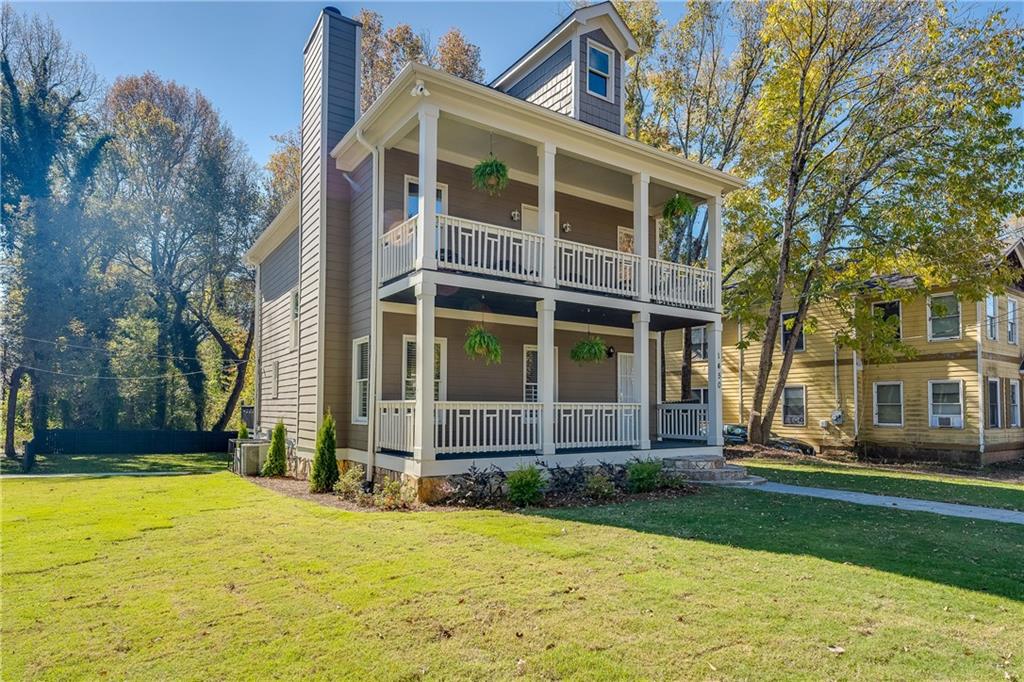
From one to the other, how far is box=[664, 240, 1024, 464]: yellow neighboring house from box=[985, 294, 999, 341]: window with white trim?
33 millimetres

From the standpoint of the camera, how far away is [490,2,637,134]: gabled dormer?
13.4m

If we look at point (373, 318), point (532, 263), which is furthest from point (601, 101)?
point (373, 318)

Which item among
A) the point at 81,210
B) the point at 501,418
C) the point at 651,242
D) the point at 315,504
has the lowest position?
the point at 315,504

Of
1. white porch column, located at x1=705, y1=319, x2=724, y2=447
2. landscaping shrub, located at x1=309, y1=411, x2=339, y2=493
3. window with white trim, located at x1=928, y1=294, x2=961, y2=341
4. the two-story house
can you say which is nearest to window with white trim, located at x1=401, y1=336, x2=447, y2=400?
the two-story house

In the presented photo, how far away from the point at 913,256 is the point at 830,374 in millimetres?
5247

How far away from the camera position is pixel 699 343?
82.1 feet

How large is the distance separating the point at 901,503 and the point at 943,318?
42.6 ft

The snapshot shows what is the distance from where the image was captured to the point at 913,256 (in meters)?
18.4

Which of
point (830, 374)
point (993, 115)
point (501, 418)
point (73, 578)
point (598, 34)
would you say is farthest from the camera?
point (830, 374)

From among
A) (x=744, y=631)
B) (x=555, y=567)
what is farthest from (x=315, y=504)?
(x=744, y=631)

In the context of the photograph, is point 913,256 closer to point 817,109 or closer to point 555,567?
point 817,109

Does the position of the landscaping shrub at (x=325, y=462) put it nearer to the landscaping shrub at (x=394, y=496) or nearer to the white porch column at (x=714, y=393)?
the landscaping shrub at (x=394, y=496)

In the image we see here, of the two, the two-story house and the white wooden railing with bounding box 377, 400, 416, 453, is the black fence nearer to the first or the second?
the two-story house

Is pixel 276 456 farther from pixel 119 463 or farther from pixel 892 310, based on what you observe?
pixel 892 310
